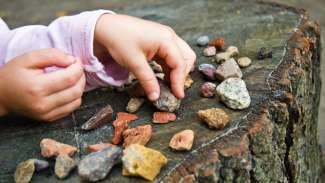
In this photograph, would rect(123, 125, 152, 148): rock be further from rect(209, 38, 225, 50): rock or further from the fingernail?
rect(209, 38, 225, 50): rock

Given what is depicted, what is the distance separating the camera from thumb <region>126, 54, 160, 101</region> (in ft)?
2.92

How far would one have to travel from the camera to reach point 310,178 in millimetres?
1264

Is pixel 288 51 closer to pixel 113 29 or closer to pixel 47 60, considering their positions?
pixel 113 29

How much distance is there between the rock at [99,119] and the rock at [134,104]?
4 centimetres

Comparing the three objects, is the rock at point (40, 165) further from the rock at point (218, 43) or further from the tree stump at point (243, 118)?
the rock at point (218, 43)

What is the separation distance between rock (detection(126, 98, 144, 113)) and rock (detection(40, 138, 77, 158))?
14cm

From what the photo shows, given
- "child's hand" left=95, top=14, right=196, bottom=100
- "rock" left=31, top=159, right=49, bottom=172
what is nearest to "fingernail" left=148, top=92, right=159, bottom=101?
"child's hand" left=95, top=14, right=196, bottom=100

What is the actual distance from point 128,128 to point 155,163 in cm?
14

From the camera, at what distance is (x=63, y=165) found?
76 cm

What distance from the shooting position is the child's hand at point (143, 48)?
0.90 metres

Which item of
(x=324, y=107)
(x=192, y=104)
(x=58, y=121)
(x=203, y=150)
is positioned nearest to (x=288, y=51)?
(x=192, y=104)

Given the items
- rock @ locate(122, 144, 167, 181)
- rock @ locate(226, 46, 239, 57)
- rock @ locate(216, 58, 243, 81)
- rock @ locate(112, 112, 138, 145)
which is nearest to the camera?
rock @ locate(122, 144, 167, 181)

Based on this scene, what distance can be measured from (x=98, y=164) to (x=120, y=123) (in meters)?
0.13

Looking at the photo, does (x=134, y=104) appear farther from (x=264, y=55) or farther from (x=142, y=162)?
(x=264, y=55)
